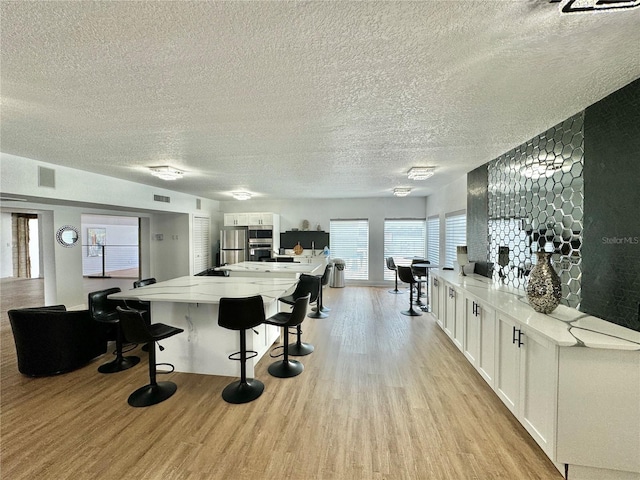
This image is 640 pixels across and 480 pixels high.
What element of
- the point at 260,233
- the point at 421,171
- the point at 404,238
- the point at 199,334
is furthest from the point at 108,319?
the point at 404,238

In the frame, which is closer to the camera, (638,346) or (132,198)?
(638,346)

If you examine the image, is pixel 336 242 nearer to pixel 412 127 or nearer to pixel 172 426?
pixel 412 127

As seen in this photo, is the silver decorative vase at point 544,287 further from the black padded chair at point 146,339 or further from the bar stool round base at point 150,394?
the bar stool round base at point 150,394

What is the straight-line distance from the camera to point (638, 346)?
164 centimetres

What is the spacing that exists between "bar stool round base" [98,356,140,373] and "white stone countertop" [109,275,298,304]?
2.62ft

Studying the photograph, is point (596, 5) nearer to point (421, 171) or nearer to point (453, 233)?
point (421, 171)

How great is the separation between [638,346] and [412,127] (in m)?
2.18

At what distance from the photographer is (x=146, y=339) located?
2.52m

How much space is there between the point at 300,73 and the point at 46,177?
162 inches

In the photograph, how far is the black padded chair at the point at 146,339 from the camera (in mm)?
2494

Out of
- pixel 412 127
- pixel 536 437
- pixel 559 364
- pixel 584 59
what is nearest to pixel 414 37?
pixel 584 59

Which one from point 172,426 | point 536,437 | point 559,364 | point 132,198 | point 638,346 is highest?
point 132,198

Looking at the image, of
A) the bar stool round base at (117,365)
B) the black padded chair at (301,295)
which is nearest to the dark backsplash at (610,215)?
the black padded chair at (301,295)

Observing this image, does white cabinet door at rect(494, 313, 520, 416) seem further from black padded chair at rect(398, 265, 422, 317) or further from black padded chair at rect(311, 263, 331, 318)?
black padded chair at rect(311, 263, 331, 318)
